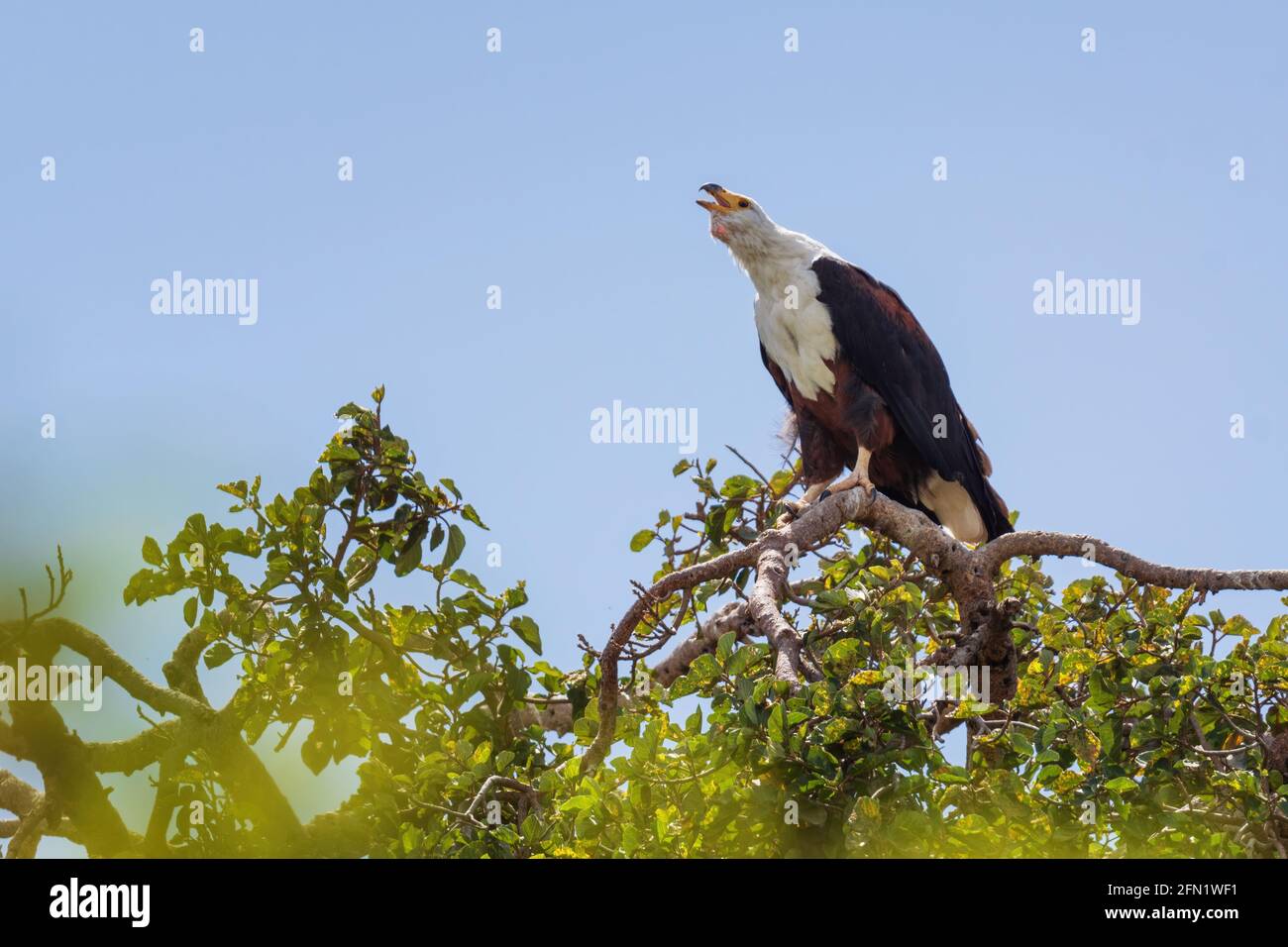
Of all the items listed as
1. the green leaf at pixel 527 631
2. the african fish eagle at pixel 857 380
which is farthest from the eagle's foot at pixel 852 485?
the green leaf at pixel 527 631

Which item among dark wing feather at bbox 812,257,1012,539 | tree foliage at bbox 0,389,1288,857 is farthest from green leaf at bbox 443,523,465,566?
dark wing feather at bbox 812,257,1012,539

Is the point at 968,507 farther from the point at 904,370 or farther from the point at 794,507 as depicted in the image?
the point at 794,507

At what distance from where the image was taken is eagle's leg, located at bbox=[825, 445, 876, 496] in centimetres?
622

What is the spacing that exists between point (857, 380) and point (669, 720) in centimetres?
321

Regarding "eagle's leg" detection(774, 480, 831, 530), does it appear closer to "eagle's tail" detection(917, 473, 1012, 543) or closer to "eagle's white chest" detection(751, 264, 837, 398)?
"eagle's white chest" detection(751, 264, 837, 398)

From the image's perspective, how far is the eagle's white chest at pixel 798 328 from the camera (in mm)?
7070

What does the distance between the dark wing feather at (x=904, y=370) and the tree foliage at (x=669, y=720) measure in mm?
682

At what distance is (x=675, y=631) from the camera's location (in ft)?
18.1

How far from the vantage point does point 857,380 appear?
7062 mm

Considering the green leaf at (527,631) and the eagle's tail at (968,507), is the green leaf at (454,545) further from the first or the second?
the eagle's tail at (968,507)

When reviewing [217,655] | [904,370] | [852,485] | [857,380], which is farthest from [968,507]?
[217,655]

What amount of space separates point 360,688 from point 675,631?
Answer: 1.35 metres

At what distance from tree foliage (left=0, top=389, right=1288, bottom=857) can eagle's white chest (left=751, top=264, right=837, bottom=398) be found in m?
0.55
